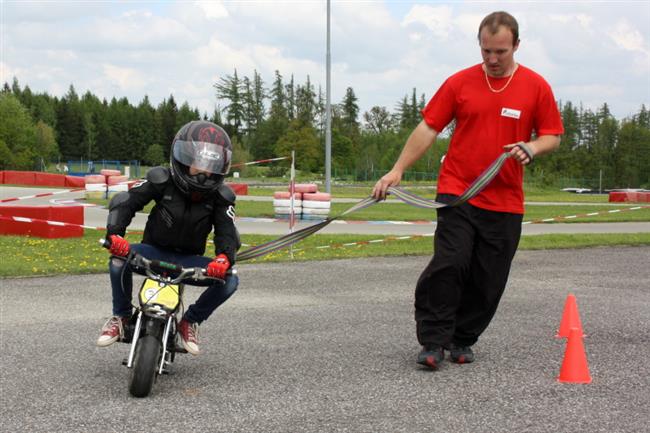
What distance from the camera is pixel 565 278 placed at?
1090 cm

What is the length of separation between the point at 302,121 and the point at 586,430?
10014cm

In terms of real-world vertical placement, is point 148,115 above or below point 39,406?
above

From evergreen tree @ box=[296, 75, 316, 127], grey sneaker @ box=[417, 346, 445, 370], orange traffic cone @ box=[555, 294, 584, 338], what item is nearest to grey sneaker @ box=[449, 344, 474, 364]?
grey sneaker @ box=[417, 346, 445, 370]

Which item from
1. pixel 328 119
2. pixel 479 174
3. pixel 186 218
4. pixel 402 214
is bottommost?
pixel 402 214

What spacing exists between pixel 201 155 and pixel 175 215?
1.35ft

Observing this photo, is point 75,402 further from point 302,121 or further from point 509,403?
point 302,121

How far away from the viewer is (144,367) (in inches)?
189

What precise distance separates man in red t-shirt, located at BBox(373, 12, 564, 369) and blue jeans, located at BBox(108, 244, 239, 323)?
1.19 meters

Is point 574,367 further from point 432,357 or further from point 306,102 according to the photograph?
point 306,102

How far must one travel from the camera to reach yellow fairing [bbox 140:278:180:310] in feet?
16.4

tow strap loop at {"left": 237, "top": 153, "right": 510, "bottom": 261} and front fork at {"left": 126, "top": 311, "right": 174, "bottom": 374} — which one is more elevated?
tow strap loop at {"left": 237, "top": 153, "right": 510, "bottom": 261}

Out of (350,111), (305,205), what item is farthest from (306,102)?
(305,205)

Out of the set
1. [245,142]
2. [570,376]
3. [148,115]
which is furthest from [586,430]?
[148,115]

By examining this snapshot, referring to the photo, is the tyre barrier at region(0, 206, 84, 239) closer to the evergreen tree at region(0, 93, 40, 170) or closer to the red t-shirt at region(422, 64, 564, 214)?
the red t-shirt at region(422, 64, 564, 214)
